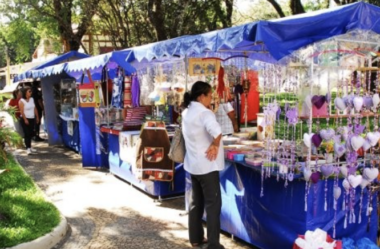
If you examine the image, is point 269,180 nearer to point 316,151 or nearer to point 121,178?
point 316,151

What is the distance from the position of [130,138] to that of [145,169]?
1.08m

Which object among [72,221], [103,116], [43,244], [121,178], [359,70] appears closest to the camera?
[359,70]

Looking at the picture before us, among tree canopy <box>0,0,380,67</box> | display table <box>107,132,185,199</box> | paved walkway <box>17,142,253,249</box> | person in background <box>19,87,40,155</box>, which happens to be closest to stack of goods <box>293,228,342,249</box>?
paved walkway <box>17,142,253,249</box>

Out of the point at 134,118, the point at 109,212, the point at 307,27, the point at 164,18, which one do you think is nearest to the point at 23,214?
the point at 109,212

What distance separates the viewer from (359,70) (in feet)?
13.8

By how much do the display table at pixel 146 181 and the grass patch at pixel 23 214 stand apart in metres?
1.47

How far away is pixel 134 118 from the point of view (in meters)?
8.04

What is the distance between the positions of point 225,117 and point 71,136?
5.72 meters

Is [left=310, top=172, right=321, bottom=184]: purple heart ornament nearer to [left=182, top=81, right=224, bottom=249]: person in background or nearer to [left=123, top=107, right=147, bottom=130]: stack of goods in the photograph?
[left=182, top=81, right=224, bottom=249]: person in background

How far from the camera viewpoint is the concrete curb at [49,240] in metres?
4.70

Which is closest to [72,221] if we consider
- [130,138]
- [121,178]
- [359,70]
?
[130,138]

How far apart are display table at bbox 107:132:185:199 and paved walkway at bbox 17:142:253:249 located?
0.13m

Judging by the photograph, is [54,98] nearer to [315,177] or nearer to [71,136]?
[71,136]

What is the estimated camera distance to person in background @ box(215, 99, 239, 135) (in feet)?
23.7
